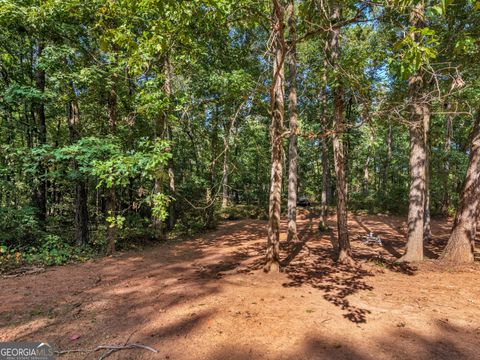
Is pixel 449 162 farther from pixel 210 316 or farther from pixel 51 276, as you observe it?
pixel 51 276

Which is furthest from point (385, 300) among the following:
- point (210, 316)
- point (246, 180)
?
point (246, 180)

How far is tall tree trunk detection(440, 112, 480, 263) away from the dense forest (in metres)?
0.03

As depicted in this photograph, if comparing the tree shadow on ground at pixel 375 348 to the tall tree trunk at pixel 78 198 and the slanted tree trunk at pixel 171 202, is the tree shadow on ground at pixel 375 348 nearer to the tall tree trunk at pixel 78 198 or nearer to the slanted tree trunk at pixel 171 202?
the tall tree trunk at pixel 78 198

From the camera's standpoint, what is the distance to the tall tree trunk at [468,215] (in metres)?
6.35

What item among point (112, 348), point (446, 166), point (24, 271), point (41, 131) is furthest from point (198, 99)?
point (446, 166)

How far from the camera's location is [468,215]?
648 centimetres

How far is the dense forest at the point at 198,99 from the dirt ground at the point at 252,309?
41.8 inches

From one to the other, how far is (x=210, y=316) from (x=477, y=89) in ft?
36.7

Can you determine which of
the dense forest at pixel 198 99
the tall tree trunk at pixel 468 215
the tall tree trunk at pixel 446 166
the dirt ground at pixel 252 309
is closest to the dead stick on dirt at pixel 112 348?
the dirt ground at pixel 252 309

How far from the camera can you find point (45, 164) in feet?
27.7

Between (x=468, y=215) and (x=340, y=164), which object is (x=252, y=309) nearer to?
(x=340, y=164)

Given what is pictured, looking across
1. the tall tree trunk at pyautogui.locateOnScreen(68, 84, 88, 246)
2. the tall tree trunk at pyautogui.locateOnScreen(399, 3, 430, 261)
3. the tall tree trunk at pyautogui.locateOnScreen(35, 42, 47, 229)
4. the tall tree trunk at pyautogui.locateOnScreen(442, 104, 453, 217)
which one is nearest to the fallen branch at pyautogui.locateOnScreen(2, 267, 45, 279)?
the tall tree trunk at pyautogui.locateOnScreen(68, 84, 88, 246)

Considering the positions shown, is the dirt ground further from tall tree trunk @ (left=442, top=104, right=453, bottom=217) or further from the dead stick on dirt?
tall tree trunk @ (left=442, top=104, right=453, bottom=217)

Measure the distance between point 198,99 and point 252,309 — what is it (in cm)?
724
